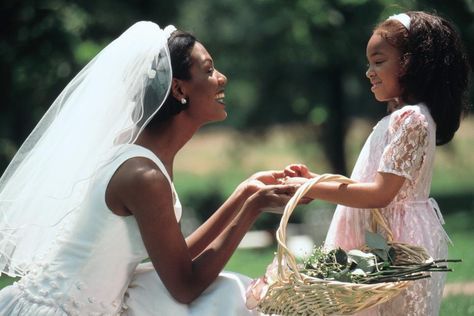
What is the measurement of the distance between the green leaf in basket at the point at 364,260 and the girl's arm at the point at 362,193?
32cm

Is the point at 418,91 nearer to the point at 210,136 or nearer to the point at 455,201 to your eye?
the point at 455,201

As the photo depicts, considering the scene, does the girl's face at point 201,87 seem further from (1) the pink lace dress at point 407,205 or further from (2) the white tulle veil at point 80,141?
(1) the pink lace dress at point 407,205

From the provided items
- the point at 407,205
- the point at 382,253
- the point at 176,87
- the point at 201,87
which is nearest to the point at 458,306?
the point at 407,205

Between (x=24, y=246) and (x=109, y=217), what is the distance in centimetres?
53

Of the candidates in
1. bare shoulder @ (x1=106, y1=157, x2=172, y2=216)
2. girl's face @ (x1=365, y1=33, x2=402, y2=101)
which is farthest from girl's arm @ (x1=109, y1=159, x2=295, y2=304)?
girl's face @ (x1=365, y1=33, x2=402, y2=101)

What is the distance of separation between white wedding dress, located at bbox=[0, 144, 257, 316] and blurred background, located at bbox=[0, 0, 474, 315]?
4.28 meters

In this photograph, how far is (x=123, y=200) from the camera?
420cm

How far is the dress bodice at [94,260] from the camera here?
164 inches

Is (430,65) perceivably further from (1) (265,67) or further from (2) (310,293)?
(1) (265,67)

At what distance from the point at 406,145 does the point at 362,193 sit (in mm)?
315

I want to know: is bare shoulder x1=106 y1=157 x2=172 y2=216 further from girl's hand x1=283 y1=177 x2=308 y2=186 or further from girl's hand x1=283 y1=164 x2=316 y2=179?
girl's hand x1=283 y1=164 x2=316 y2=179

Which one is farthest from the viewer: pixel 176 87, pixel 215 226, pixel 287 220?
pixel 215 226

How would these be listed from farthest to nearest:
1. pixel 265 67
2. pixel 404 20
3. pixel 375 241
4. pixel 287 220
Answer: pixel 265 67
pixel 404 20
pixel 375 241
pixel 287 220

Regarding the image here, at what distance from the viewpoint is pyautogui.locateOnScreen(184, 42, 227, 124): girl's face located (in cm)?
459
